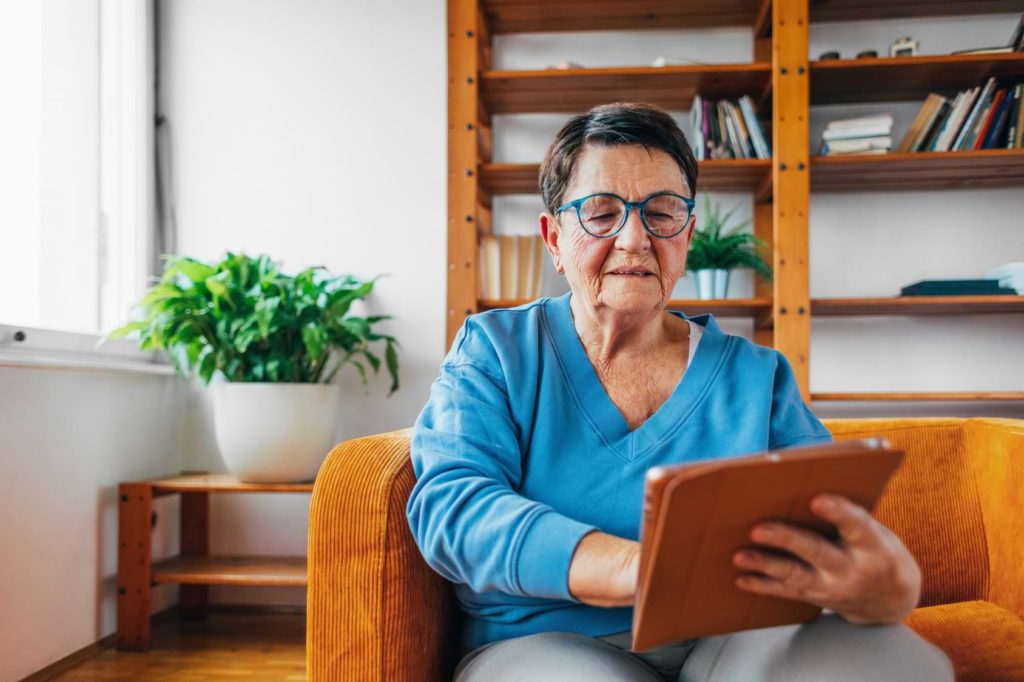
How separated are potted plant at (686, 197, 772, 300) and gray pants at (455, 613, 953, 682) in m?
1.63

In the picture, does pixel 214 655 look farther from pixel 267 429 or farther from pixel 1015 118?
pixel 1015 118


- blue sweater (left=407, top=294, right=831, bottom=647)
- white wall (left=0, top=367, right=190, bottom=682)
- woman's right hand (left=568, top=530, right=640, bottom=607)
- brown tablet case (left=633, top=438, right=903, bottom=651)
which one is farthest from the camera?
white wall (left=0, top=367, right=190, bottom=682)

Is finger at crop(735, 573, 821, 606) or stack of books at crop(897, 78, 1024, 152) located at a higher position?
stack of books at crop(897, 78, 1024, 152)

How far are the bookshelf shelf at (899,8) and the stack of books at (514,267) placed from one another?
1.21 m

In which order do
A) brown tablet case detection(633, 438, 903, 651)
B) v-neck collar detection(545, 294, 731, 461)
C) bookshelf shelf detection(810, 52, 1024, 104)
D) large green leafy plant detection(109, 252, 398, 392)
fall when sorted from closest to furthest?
brown tablet case detection(633, 438, 903, 651) < v-neck collar detection(545, 294, 731, 461) < large green leafy plant detection(109, 252, 398, 392) < bookshelf shelf detection(810, 52, 1024, 104)

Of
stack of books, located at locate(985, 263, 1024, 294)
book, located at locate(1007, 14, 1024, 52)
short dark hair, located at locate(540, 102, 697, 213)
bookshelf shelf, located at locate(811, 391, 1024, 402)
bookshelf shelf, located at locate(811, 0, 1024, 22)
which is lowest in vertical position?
bookshelf shelf, located at locate(811, 391, 1024, 402)

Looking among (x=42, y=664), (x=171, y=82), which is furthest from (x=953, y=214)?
(x=42, y=664)

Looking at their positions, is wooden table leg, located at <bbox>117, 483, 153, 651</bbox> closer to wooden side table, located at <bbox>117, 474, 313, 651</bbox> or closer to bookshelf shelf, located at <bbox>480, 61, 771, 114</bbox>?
wooden side table, located at <bbox>117, 474, 313, 651</bbox>

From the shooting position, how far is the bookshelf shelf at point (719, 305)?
2412 mm

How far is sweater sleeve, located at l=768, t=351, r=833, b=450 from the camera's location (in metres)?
1.07

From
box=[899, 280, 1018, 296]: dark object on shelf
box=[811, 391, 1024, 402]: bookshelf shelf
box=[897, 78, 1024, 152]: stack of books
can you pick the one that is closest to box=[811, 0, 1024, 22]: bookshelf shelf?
box=[897, 78, 1024, 152]: stack of books

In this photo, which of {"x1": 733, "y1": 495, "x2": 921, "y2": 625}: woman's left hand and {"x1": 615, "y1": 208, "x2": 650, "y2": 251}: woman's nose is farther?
{"x1": 615, "y1": 208, "x2": 650, "y2": 251}: woman's nose

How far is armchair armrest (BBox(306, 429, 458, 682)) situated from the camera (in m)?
0.93

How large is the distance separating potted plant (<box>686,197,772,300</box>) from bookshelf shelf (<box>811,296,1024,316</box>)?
0.22 metres
